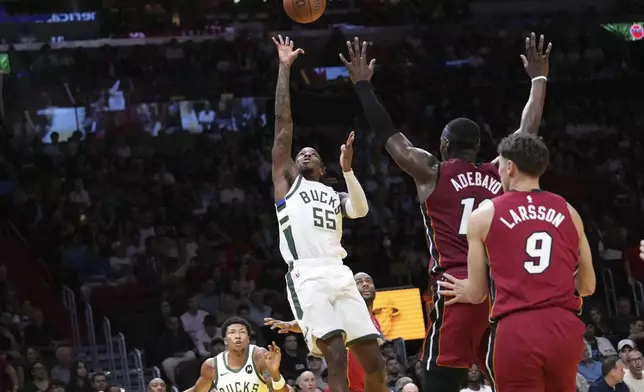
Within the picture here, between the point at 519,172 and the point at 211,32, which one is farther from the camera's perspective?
the point at 211,32

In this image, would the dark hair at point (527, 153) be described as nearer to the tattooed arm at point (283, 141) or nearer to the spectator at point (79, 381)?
the tattooed arm at point (283, 141)

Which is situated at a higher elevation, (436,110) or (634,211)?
(436,110)

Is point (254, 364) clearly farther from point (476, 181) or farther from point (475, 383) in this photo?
point (476, 181)

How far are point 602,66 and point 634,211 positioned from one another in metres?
3.83

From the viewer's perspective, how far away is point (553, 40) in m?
21.7

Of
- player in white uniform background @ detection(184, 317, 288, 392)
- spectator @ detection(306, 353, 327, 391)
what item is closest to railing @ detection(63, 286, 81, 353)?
spectator @ detection(306, 353, 327, 391)

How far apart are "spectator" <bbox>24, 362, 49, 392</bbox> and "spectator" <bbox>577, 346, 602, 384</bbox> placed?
21.6 ft

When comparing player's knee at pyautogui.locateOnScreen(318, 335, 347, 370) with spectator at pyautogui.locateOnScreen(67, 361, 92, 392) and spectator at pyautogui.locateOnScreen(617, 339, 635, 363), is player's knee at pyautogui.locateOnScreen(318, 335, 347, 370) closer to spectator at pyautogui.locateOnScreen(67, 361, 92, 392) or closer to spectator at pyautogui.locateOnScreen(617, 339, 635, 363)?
spectator at pyautogui.locateOnScreen(67, 361, 92, 392)

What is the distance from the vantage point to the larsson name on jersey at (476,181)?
6.52 metres

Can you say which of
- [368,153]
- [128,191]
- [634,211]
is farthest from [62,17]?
[634,211]

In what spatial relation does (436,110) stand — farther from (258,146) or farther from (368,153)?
(258,146)

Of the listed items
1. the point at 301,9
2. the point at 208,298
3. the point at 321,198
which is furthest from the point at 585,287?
the point at 208,298

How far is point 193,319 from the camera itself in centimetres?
1516

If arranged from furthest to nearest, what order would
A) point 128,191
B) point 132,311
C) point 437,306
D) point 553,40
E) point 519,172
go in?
point 553,40 → point 128,191 → point 132,311 → point 437,306 → point 519,172
